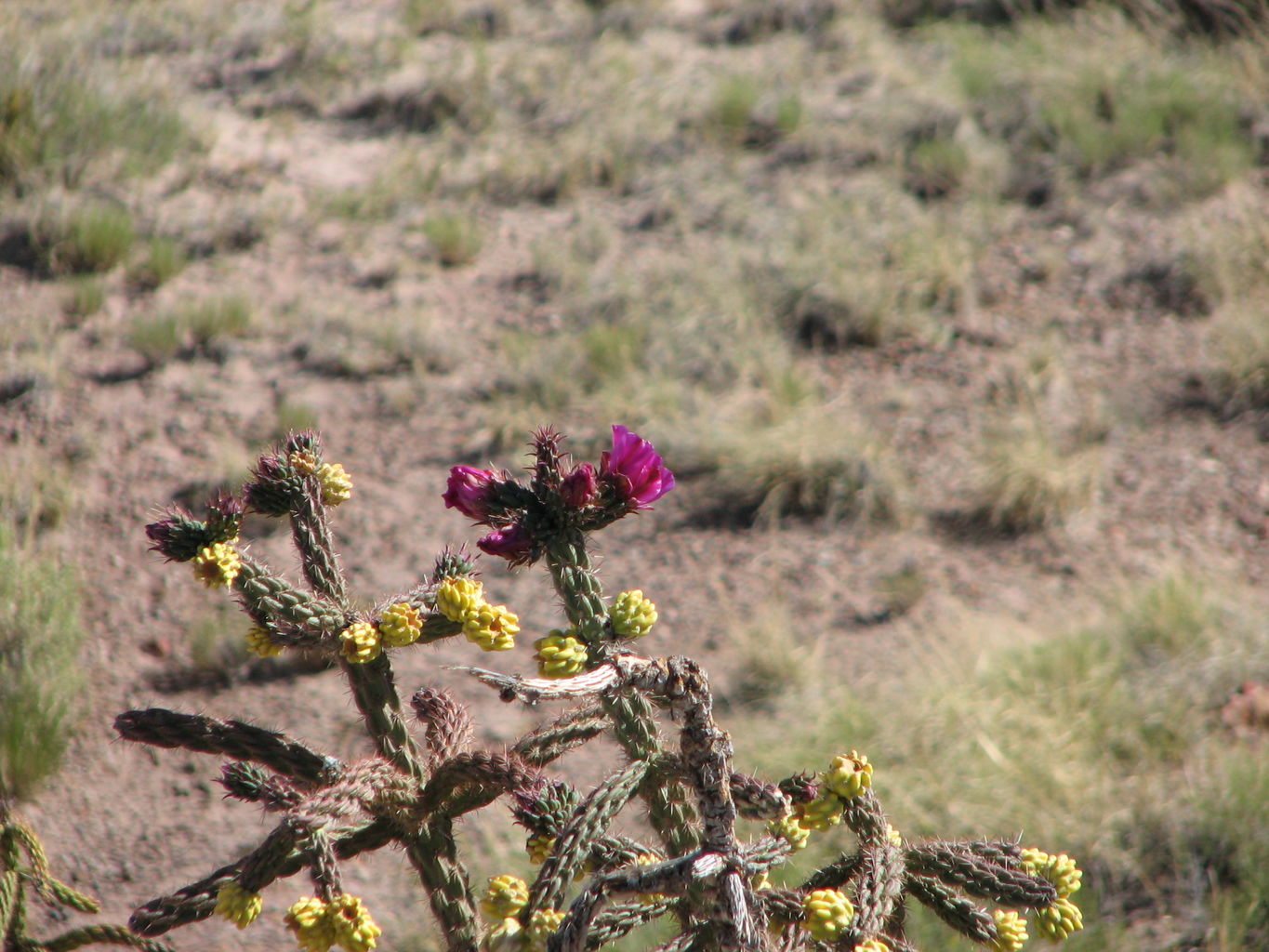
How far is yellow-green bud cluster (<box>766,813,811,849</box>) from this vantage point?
1614mm

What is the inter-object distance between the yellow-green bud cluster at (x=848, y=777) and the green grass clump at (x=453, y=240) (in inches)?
208

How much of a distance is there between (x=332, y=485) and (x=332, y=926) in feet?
2.52

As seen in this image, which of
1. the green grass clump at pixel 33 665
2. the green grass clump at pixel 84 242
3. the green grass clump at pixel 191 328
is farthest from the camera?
the green grass clump at pixel 84 242

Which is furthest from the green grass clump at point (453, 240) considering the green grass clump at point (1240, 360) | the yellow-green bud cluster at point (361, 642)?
the yellow-green bud cluster at point (361, 642)

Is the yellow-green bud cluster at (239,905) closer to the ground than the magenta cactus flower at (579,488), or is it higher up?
closer to the ground

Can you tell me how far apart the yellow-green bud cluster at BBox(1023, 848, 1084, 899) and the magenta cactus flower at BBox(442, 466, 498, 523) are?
95cm

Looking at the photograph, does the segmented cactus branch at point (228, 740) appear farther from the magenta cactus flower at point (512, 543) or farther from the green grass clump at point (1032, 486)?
the green grass clump at point (1032, 486)

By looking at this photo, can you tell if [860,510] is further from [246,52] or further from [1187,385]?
[246,52]

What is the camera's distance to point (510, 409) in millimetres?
5359

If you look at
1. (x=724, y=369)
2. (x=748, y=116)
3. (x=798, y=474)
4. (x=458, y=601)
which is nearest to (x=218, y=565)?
(x=458, y=601)

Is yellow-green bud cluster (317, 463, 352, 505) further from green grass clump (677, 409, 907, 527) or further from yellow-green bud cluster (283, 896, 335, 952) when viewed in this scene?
green grass clump (677, 409, 907, 527)

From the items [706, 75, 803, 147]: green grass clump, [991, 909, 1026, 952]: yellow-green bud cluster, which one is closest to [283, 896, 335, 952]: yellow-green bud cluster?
[991, 909, 1026, 952]: yellow-green bud cluster

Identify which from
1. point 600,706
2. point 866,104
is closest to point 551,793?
point 600,706

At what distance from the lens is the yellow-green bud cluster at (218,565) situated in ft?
5.74
